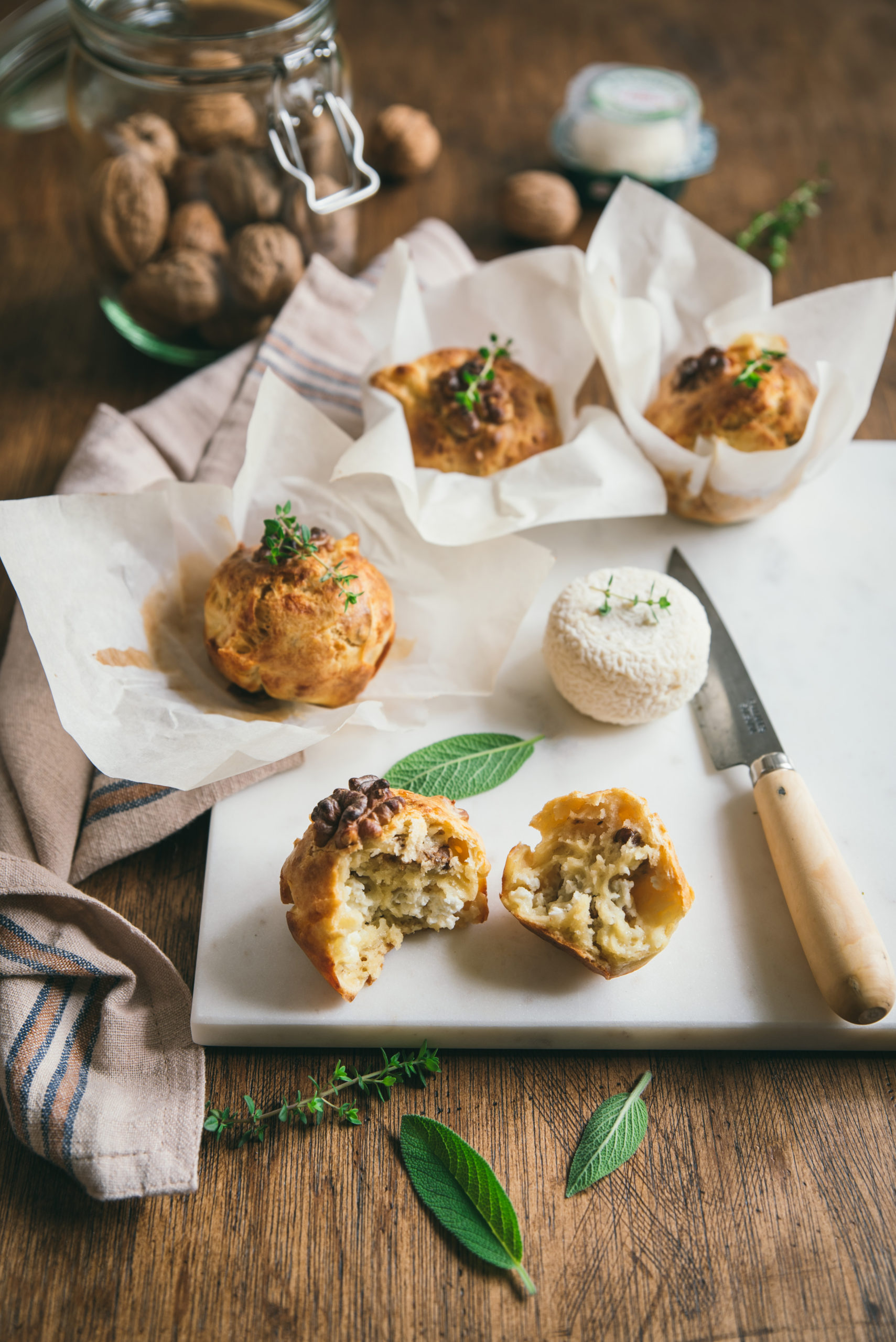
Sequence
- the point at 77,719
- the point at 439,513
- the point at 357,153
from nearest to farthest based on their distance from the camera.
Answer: the point at 77,719 → the point at 439,513 → the point at 357,153

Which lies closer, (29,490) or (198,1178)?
(198,1178)

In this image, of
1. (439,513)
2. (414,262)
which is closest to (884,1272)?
(439,513)

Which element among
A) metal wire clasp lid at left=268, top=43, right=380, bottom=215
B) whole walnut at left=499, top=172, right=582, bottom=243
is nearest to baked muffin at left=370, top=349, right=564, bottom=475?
metal wire clasp lid at left=268, top=43, right=380, bottom=215

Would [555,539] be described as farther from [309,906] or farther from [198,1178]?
[198,1178]

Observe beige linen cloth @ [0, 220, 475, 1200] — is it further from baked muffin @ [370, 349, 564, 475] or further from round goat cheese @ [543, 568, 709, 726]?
round goat cheese @ [543, 568, 709, 726]

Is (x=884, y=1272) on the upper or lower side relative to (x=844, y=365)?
lower

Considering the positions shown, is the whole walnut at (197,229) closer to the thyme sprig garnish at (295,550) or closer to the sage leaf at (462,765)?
the thyme sprig garnish at (295,550)
